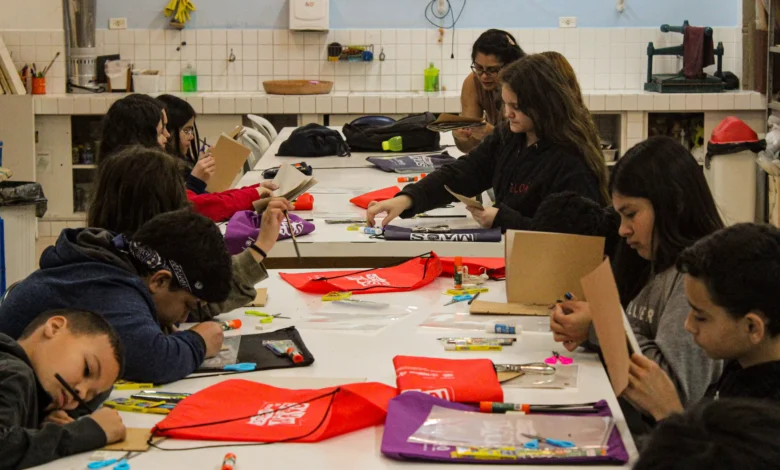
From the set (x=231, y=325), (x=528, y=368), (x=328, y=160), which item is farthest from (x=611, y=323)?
(x=328, y=160)

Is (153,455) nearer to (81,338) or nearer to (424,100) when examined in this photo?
(81,338)

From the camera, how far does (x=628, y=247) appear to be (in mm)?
2584

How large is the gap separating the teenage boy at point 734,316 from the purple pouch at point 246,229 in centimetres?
172

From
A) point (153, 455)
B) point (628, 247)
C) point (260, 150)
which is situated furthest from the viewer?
point (260, 150)

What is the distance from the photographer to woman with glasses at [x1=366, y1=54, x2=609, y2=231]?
3.58m

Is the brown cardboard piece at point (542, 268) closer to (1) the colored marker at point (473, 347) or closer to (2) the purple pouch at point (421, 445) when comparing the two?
(1) the colored marker at point (473, 347)

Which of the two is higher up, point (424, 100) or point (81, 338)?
point (424, 100)

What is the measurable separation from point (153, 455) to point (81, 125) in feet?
20.7

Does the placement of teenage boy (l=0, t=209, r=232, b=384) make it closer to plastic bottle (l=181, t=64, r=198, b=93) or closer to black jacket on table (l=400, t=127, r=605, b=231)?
black jacket on table (l=400, t=127, r=605, b=231)

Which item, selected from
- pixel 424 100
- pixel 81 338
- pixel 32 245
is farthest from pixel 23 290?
pixel 424 100

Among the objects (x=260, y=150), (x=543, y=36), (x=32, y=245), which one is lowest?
(x=32, y=245)

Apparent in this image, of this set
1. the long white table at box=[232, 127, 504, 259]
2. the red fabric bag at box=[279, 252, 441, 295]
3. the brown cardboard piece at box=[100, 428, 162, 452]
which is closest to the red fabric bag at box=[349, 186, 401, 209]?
the long white table at box=[232, 127, 504, 259]

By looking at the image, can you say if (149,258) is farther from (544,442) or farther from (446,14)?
(446,14)

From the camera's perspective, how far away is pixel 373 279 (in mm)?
3064
